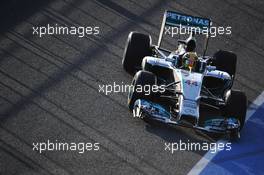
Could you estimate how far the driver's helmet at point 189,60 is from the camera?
51.4 feet

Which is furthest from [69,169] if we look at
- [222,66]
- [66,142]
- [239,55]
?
[239,55]

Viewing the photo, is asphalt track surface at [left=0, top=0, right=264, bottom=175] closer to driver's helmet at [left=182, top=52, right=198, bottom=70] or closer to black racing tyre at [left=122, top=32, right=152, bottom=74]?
black racing tyre at [left=122, top=32, right=152, bottom=74]

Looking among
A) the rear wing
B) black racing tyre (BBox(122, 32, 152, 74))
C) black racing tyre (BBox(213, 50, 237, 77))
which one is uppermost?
the rear wing

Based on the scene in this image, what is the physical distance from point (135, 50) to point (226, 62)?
6.45ft

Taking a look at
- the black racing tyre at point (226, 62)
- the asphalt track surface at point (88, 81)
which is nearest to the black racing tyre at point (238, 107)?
the asphalt track surface at point (88, 81)

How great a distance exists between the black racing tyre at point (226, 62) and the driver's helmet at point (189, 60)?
0.81 m

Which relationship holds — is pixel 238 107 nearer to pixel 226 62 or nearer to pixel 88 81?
pixel 226 62

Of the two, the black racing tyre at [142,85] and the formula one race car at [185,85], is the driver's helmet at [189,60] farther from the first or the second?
the black racing tyre at [142,85]

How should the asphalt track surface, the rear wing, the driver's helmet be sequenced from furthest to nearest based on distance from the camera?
the rear wing, the driver's helmet, the asphalt track surface

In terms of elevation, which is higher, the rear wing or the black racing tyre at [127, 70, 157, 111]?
the rear wing

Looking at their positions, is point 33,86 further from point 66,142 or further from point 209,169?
point 209,169

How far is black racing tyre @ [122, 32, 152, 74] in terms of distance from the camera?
53.9 feet

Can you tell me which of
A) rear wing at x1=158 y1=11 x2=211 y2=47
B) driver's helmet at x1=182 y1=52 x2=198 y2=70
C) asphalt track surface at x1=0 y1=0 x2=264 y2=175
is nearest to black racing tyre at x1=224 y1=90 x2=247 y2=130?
asphalt track surface at x1=0 y1=0 x2=264 y2=175

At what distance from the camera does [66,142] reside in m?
14.4
